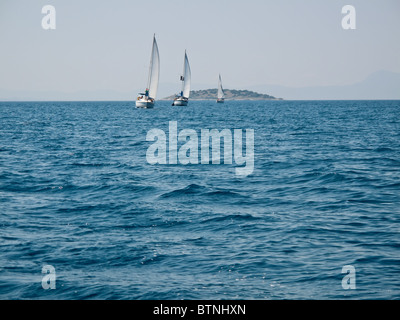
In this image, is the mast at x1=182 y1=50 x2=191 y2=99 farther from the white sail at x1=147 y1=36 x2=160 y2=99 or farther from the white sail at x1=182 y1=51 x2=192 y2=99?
the white sail at x1=147 y1=36 x2=160 y2=99

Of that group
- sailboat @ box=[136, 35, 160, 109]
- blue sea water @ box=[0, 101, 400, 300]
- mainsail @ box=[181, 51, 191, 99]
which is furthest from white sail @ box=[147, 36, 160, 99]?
blue sea water @ box=[0, 101, 400, 300]

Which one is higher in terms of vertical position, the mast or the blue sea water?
the mast

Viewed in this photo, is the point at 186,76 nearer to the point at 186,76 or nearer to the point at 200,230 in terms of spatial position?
the point at 186,76

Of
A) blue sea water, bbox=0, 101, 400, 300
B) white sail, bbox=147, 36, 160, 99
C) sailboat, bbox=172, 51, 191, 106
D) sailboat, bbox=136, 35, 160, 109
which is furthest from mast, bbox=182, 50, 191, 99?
blue sea water, bbox=0, 101, 400, 300

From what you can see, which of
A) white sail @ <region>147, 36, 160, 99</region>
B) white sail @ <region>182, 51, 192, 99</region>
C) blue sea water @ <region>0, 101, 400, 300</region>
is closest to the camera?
blue sea water @ <region>0, 101, 400, 300</region>

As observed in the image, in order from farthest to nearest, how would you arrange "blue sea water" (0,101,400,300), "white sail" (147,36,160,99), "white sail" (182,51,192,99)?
"white sail" (182,51,192,99) < "white sail" (147,36,160,99) < "blue sea water" (0,101,400,300)

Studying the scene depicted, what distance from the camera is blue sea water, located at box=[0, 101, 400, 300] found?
9680 mm

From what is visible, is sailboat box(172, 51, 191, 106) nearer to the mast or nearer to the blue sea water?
the mast

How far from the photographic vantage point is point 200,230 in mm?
13625

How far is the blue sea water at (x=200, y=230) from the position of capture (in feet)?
31.8

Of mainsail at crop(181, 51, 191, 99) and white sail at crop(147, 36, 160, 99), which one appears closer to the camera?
white sail at crop(147, 36, 160, 99)

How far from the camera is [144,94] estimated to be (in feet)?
353

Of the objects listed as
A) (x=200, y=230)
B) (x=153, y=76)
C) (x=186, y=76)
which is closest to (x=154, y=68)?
(x=153, y=76)
